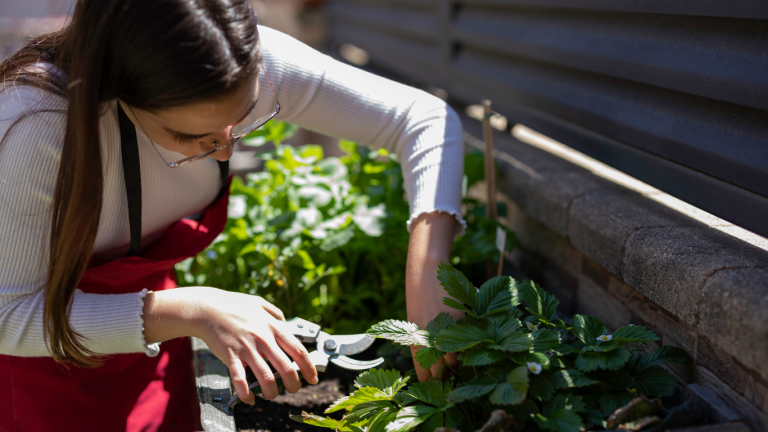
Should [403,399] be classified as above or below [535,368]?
below

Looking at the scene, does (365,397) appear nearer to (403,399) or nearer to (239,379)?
(403,399)

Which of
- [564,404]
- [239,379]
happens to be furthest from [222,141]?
[564,404]

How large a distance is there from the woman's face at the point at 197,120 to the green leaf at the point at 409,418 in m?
0.58

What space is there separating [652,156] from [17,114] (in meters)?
1.32

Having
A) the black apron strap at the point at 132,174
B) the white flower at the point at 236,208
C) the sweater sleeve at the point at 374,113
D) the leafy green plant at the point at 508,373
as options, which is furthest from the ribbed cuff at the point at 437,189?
the white flower at the point at 236,208

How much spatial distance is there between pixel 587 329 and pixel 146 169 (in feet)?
3.07

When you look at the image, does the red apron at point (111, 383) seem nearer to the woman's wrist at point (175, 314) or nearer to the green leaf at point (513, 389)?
the woman's wrist at point (175, 314)

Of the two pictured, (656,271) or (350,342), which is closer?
(656,271)

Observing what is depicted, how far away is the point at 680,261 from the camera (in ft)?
3.26

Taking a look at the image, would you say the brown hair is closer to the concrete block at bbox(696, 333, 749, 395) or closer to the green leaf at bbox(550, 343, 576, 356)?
the green leaf at bbox(550, 343, 576, 356)

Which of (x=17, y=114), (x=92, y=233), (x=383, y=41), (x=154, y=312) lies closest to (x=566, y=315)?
(x=154, y=312)

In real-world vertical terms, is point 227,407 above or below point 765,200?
below

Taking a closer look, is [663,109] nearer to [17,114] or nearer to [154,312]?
[154,312]

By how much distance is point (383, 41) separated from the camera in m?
3.67
